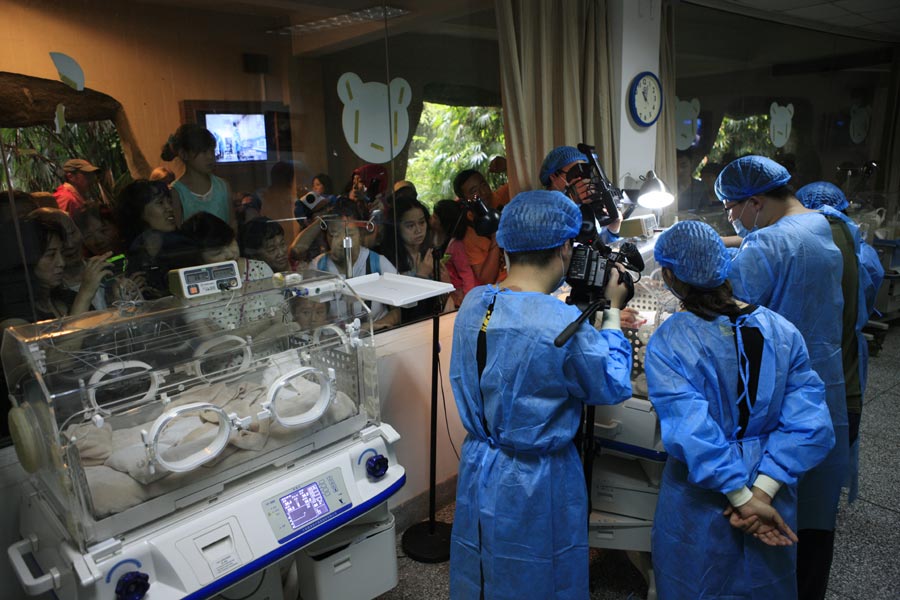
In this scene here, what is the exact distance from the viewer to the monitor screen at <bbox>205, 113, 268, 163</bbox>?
6.54 ft

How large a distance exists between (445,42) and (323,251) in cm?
122

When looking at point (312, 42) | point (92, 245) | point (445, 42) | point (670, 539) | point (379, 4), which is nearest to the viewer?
point (670, 539)

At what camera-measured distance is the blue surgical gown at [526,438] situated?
1437 millimetres

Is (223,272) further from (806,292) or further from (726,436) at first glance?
(806,292)

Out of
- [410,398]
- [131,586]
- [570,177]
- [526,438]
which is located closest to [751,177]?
[570,177]

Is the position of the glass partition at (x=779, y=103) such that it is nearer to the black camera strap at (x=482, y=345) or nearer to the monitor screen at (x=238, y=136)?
the monitor screen at (x=238, y=136)

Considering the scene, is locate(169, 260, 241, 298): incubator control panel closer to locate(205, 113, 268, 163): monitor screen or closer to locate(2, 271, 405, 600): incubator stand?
locate(2, 271, 405, 600): incubator stand

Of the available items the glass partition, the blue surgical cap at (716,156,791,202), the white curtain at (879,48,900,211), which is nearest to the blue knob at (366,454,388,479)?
the blue surgical cap at (716,156,791,202)

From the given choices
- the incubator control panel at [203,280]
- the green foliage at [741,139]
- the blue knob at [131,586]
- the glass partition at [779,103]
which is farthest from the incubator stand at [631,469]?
the green foliage at [741,139]

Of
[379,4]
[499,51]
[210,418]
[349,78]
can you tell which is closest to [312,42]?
[349,78]

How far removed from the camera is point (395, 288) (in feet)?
6.82

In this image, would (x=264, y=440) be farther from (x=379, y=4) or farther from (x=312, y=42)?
(x=379, y=4)

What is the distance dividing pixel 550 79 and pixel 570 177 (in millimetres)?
863

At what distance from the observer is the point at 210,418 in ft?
4.79
